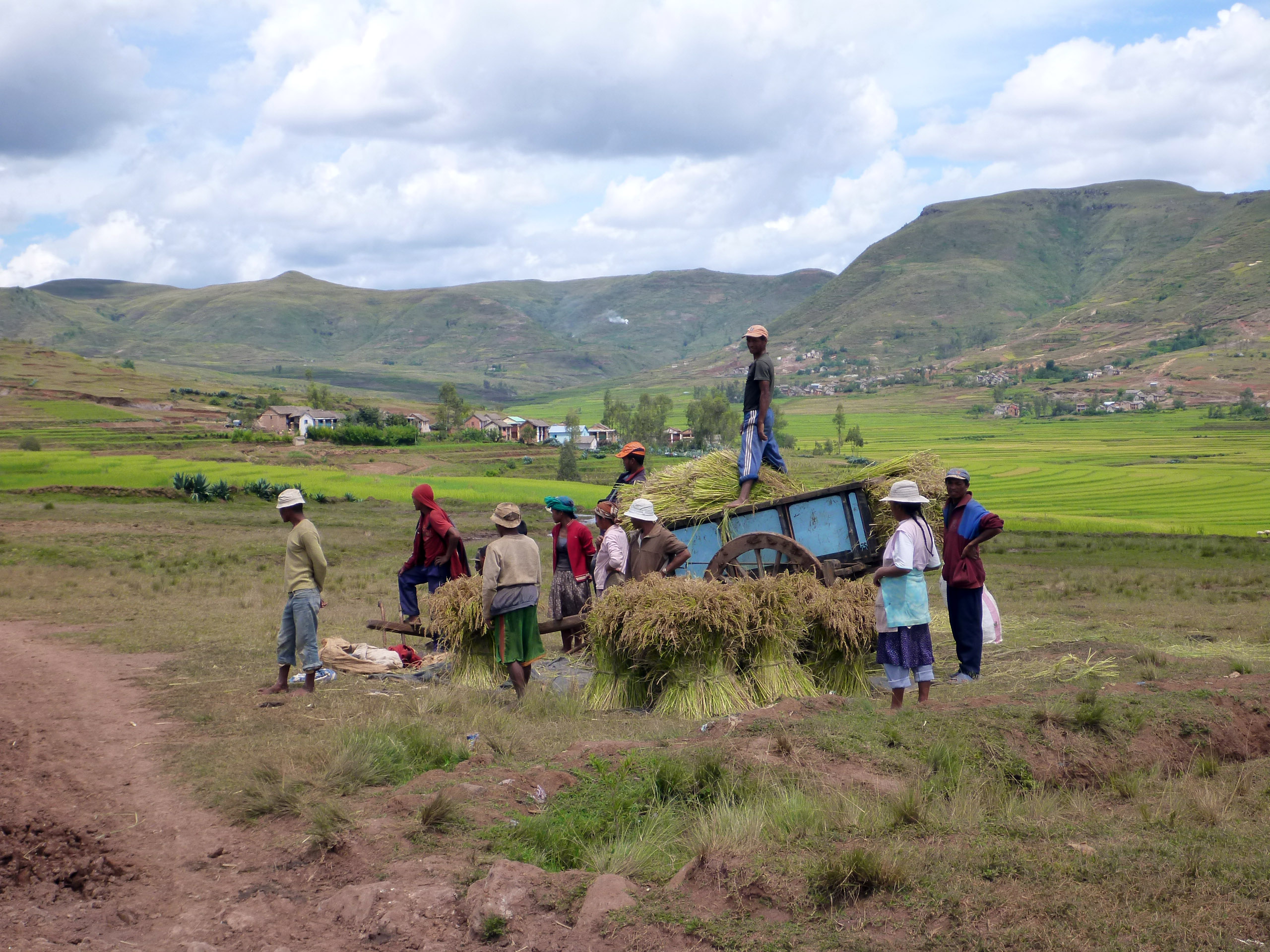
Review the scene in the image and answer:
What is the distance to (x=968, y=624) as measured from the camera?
344 inches

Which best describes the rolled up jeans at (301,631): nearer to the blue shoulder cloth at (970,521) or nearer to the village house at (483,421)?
the blue shoulder cloth at (970,521)

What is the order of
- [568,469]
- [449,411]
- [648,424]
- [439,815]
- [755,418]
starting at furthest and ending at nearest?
1. [449,411]
2. [648,424]
3. [568,469]
4. [755,418]
5. [439,815]

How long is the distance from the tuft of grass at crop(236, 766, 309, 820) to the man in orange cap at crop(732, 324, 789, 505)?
518 centimetres

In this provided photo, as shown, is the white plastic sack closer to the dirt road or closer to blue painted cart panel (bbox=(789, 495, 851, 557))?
blue painted cart panel (bbox=(789, 495, 851, 557))

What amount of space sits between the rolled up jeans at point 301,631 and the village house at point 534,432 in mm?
89933

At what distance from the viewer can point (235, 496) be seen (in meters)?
36.5

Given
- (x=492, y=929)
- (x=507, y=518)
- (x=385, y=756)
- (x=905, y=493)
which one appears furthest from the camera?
(x=507, y=518)

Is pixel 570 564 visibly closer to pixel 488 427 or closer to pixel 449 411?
pixel 449 411

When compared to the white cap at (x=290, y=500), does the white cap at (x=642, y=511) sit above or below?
below

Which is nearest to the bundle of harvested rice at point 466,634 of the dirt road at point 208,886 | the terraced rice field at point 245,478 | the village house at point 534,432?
the dirt road at point 208,886

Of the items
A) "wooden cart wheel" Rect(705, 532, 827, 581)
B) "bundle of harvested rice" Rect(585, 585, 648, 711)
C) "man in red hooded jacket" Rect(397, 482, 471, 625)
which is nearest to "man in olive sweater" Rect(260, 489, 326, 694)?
"man in red hooded jacket" Rect(397, 482, 471, 625)

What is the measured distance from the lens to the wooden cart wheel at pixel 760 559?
8906 mm

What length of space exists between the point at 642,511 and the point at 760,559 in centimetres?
132

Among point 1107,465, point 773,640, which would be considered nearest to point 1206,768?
point 773,640
